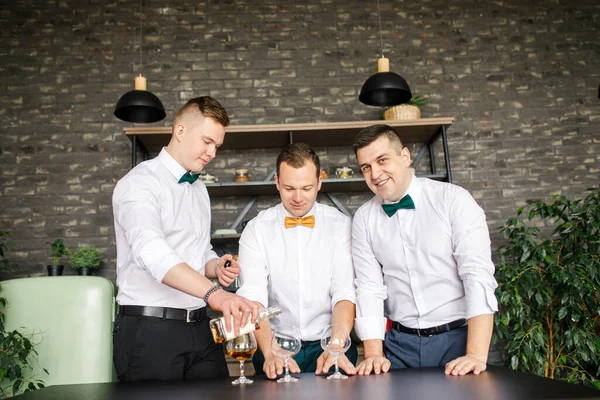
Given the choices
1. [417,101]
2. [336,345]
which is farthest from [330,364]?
[417,101]

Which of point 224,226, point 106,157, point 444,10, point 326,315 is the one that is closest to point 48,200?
point 106,157

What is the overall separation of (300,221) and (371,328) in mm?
573

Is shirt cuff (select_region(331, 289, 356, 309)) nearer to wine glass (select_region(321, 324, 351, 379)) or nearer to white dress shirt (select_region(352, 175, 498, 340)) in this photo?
white dress shirt (select_region(352, 175, 498, 340))

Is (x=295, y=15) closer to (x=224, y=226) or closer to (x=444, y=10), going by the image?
(x=444, y=10)

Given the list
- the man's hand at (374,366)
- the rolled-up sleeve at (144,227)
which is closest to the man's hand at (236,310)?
the rolled-up sleeve at (144,227)

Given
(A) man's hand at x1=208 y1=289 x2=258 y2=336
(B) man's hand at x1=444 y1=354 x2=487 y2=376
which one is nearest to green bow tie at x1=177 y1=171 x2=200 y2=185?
(A) man's hand at x1=208 y1=289 x2=258 y2=336

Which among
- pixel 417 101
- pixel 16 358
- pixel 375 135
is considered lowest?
pixel 16 358

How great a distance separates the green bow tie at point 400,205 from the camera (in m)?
2.17

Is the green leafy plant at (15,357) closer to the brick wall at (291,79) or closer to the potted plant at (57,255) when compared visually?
the potted plant at (57,255)

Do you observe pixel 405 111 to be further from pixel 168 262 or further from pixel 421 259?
pixel 168 262

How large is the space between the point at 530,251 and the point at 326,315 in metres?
2.10

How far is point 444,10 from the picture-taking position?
484 cm

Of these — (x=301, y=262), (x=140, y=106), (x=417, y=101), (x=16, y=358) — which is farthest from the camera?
(x=417, y=101)

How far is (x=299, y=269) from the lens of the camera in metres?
2.32
